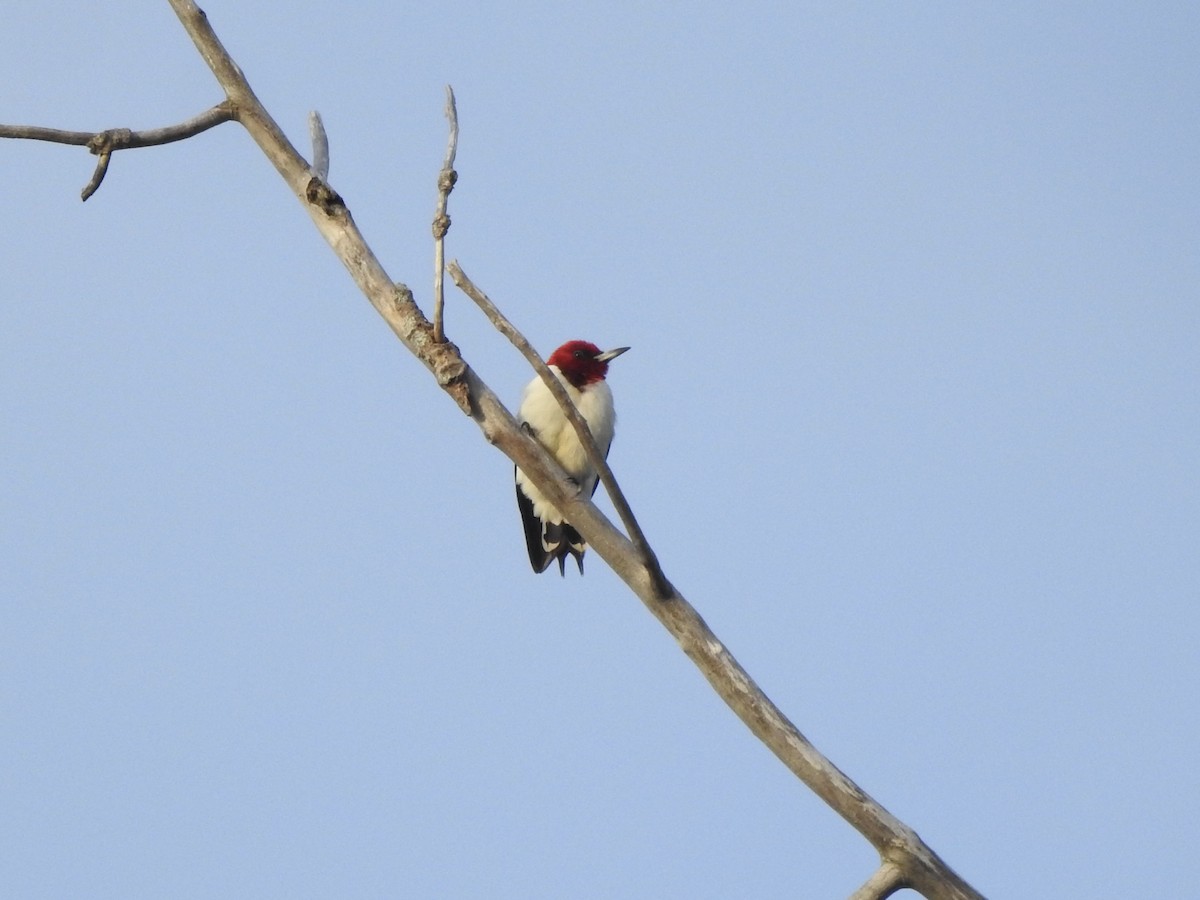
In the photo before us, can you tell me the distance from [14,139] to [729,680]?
3.36 meters

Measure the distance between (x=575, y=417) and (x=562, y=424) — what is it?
2.88 meters

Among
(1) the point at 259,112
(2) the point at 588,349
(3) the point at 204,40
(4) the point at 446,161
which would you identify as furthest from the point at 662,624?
(2) the point at 588,349

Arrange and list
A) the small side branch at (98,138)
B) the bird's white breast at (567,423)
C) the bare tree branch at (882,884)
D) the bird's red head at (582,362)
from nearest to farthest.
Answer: the bare tree branch at (882,884) < the small side branch at (98,138) < the bird's white breast at (567,423) < the bird's red head at (582,362)

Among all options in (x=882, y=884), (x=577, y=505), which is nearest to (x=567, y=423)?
(x=577, y=505)

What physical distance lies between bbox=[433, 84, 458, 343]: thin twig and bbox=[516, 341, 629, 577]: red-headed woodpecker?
248cm

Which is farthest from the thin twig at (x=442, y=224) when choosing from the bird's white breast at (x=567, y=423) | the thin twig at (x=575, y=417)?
the bird's white breast at (x=567, y=423)

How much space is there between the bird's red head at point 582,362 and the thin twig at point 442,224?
3.08 metres

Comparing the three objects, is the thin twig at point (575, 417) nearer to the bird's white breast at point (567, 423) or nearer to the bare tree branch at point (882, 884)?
the bare tree branch at point (882, 884)

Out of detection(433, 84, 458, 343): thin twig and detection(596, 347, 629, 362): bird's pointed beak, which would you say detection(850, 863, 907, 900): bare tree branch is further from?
detection(596, 347, 629, 362): bird's pointed beak

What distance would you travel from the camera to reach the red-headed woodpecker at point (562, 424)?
7.52 meters

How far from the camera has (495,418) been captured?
517cm

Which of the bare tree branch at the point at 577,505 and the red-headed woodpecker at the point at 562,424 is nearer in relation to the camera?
the bare tree branch at the point at 577,505

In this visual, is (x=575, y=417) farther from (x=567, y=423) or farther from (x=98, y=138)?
(x=567, y=423)

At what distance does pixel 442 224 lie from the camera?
16.0ft
